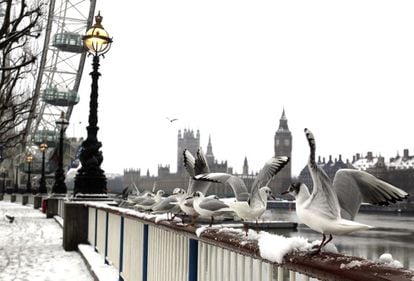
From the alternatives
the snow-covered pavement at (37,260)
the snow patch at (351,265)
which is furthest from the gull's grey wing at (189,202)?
the snow-covered pavement at (37,260)

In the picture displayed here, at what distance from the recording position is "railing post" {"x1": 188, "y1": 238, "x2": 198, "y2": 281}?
4.76 metres

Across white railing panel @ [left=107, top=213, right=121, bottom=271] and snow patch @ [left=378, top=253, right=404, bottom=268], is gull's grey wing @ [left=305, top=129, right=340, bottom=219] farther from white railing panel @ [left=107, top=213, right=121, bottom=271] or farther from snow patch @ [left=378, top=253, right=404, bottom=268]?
white railing panel @ [left=107, top=213, right=121, bottom=271]

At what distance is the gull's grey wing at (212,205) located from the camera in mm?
4746

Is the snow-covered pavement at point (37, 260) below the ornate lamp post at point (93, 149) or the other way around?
below

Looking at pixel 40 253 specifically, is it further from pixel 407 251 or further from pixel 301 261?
pixel 407 251

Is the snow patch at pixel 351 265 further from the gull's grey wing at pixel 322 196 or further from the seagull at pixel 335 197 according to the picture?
the gull's grey wing at pixel 322 196

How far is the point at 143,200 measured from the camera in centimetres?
909

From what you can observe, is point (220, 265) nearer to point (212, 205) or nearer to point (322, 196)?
point (212, 205)

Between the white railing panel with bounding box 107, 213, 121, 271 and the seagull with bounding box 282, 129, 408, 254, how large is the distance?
256 inches

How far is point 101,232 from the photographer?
1178 cm

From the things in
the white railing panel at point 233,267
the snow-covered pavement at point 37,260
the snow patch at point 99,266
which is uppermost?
the white railing panel at point 233,267

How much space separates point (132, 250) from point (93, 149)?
7416 millimetres

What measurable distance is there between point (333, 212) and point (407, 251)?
1637 inches

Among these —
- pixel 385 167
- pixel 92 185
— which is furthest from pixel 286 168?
pixel 92 185
